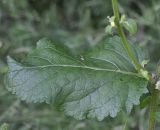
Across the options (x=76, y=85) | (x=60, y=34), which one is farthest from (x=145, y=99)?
(x=60, y=34)

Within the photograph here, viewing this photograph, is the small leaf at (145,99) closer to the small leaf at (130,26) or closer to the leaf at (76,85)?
the leaf at (76,85)

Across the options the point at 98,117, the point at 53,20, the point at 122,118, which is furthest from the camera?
the point at 53,20

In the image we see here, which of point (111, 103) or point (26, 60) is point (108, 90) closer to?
point (111, 103)

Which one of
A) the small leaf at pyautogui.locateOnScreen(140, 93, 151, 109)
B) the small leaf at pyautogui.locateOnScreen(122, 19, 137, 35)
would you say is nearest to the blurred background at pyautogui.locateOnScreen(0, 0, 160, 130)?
the small leaf at pyautogui.locateOnScreen(140, 93, 151, 109)

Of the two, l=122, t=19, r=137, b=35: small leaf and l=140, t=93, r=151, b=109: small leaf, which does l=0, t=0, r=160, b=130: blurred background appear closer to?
l=140, t=93, r=151, b=109: small leaf

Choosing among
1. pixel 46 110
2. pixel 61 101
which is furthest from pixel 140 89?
pixel 46 110
